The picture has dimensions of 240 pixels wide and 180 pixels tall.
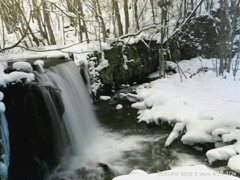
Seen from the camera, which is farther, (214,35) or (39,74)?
(214,35)

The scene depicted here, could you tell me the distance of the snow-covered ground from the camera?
5.52 metres

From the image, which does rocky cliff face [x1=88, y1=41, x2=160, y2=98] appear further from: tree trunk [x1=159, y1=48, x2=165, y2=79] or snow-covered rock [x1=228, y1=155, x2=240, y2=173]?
snow-covered rock [x1=228, y1=155, x2=240, y2=173]

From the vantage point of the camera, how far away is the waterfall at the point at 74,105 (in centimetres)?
643

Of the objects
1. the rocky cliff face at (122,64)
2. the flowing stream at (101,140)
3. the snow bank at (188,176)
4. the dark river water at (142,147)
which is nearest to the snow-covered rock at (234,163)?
the dark river water at (142,147)

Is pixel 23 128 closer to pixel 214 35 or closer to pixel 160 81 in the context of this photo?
pixel 160 81

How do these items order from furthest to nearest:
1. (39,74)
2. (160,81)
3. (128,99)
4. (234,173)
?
(160,81) → (128,99) → (39,74) → (234,173)

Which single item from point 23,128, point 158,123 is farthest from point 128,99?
point 23,128

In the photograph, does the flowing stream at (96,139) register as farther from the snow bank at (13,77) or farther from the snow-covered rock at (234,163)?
the snow-covered rock at (234,163)

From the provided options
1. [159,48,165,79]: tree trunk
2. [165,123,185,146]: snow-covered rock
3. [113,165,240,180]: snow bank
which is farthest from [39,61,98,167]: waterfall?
[159,48,165,79]: tree trunk

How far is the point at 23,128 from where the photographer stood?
196 inches

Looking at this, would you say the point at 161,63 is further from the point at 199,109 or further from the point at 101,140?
the point at 101,140

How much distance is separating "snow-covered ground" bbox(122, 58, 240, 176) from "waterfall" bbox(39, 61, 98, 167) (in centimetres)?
154

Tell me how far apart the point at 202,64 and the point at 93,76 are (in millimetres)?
5777

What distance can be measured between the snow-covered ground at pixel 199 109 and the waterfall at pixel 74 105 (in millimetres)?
1544
